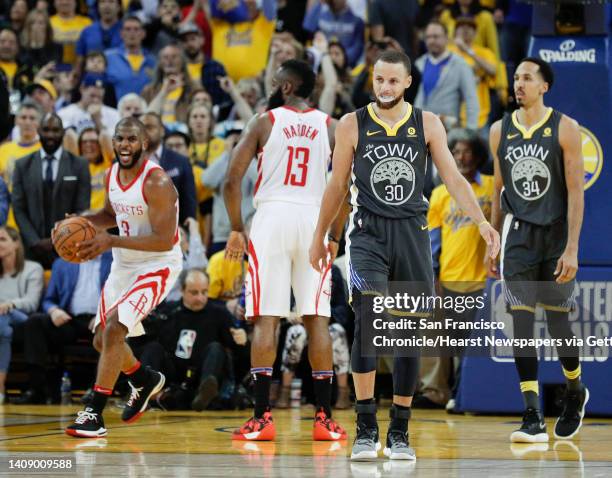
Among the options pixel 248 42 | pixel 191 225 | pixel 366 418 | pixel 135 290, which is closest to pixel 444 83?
pixel 248 42

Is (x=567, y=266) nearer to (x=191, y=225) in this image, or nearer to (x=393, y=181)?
(x=393, y=181)

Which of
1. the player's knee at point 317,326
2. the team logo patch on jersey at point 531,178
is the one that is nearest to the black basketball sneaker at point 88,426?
the player's knee at point 317,326

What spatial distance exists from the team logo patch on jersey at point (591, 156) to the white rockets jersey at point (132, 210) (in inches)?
135

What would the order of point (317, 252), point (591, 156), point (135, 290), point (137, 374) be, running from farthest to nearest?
point (591, 156) → point (137, 374) → point (135, 290) → point (317, 252)

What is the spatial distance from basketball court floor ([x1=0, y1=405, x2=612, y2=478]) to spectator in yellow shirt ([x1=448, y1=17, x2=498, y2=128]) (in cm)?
563

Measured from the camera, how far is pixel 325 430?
7469 millimetres

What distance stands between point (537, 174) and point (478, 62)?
6.61m

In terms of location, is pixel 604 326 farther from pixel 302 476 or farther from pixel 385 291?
pixel 302 476

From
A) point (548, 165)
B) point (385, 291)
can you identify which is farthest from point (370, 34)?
point (385, 291)

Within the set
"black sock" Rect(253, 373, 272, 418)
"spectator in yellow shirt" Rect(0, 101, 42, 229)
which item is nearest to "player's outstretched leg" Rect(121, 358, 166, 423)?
"black sock" Rect(253, 373, 272, 418)

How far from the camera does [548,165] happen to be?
25.5 feet

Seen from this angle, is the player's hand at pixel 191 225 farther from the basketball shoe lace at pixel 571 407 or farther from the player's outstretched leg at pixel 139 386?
the basketball shoe lace at pixel 571 407

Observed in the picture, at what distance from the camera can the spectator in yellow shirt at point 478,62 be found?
14.1m

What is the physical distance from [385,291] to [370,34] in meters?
9.30
